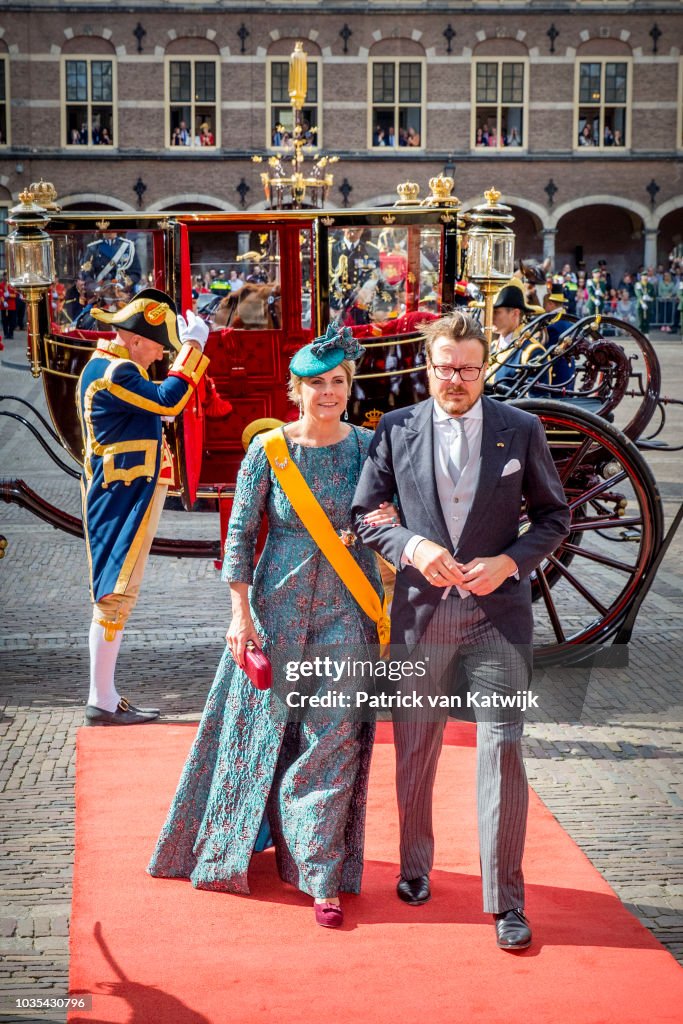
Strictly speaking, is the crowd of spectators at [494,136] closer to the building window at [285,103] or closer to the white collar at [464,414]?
the building window at [285,103]

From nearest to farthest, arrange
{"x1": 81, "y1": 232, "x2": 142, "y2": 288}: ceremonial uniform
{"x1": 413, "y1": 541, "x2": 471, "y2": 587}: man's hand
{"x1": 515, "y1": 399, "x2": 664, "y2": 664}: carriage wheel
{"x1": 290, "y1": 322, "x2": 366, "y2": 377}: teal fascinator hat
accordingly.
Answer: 1. {"x1": 413, "y1": 541, "x2": 471, "y2": 587}: man's hand
2. {"x1": 290, "y1": 322, "x2": 366, "y2": 377}: teal fascinator hat
3. {"x1": 515, "y1": 399, "x2": 664, "y2": 664}: carriage wheel
4. {"x1": 81, "y1": 232, "x2": 142, "y2": 288}: ceremonial uniform

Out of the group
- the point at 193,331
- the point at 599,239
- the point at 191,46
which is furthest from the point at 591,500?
the point at 599,239

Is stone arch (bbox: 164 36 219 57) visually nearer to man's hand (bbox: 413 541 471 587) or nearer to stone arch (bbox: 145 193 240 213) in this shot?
stone arch (bbox: 145 193 240 213)

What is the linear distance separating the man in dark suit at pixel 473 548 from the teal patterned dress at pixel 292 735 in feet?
0.49

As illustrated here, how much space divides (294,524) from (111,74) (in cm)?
2777

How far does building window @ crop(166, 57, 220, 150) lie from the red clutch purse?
27.1m

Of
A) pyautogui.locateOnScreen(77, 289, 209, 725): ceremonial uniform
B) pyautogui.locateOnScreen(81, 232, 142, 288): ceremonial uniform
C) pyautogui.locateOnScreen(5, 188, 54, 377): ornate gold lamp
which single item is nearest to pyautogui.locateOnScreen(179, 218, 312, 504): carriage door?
pyautogui.locateOnScreen(81, 232, 142, 288): ceremonial uniform

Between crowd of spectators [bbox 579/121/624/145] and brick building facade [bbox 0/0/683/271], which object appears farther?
crowd of spectators [bbox 579/121/624/145]

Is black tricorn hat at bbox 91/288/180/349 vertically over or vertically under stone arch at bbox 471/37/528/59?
under

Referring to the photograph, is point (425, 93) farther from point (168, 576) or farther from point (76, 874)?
point (76, 874)

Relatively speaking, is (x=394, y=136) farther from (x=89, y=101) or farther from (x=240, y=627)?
(x=240, y=627)

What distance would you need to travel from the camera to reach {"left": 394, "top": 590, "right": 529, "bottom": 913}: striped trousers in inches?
137

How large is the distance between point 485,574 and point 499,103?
91.9 ft

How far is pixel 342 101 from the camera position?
96.2 feet
